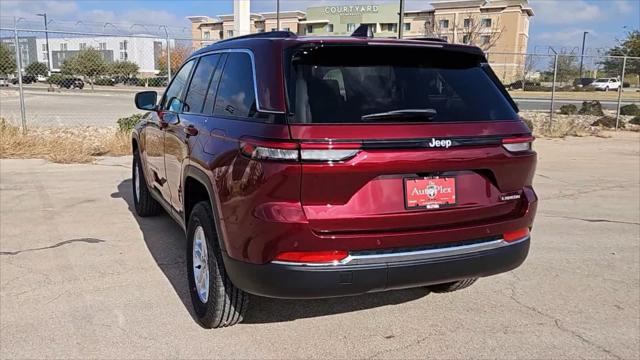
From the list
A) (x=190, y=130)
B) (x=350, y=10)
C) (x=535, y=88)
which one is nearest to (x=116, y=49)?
(x=535, y=88)

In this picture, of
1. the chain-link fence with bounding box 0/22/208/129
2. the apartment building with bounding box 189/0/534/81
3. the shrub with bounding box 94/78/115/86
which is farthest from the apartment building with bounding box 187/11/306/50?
the shrub with bounding box 94/78/115/86

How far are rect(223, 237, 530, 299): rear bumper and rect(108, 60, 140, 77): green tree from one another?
36.2 meters

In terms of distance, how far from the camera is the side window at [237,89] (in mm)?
3084

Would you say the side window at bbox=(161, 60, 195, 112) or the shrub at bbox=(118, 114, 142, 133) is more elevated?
the side window at bbox=(161, 60, 195, 112)

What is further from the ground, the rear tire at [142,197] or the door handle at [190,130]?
the door handle at [190,130]

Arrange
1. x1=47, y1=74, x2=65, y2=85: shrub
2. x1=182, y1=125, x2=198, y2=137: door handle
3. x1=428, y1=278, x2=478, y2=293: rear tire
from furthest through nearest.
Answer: x1=47, y1=74, x2=65, y2=85: shrub
x1=428, y1=278, x2=478, y2=293: rear tire
x1=182, y1=125, x2=198, y2=137: door handle

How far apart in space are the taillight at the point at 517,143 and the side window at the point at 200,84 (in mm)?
2061

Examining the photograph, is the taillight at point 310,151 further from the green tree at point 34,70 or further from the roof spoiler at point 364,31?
the green tree at point 34,70

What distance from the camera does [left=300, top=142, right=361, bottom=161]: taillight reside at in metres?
2.66

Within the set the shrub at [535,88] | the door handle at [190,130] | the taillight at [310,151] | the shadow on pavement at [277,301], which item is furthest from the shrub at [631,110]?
the taillight at [310,151]

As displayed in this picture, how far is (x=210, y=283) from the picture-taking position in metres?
3.32

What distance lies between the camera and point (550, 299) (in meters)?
4.08

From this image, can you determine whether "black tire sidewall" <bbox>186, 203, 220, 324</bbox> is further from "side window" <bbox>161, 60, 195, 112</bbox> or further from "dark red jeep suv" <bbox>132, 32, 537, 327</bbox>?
"side window" <bbox>161, 60, 195, 112</bbox>

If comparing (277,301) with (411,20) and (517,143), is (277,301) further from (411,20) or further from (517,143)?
(411,20)
